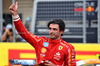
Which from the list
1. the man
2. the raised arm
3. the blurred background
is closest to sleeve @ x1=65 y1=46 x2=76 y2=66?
the man

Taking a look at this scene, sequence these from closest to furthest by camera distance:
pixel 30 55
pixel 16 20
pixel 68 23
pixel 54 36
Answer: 1. pixel 16 20
2. pixel 54 36
3. pixel 30 55
4. pixel 68 23

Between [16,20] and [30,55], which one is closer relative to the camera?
[16,20]

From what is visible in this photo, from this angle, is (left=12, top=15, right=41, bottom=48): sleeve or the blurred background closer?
(left=12, top=15, right=41, bottom=48): sleeve

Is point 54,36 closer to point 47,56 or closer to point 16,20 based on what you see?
point 47,56

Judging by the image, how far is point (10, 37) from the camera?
7.18 meters

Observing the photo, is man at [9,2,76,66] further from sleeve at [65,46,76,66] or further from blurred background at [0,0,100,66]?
blurred background at [0,0,100,66]

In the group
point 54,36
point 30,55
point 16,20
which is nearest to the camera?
point 16,20

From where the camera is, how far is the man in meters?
3.43

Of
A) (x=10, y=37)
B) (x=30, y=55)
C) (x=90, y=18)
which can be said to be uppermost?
(x=90, y=18)

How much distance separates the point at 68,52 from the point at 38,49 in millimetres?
494

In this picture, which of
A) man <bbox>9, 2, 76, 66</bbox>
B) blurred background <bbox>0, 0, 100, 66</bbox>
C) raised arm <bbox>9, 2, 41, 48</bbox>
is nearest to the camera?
raised arm <bbox>9, 2, 41, 48</bbox>

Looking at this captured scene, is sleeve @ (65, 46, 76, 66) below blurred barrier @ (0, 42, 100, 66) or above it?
above

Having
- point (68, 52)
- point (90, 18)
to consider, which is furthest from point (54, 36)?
point (90, 18)

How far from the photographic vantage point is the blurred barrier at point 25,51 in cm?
661
